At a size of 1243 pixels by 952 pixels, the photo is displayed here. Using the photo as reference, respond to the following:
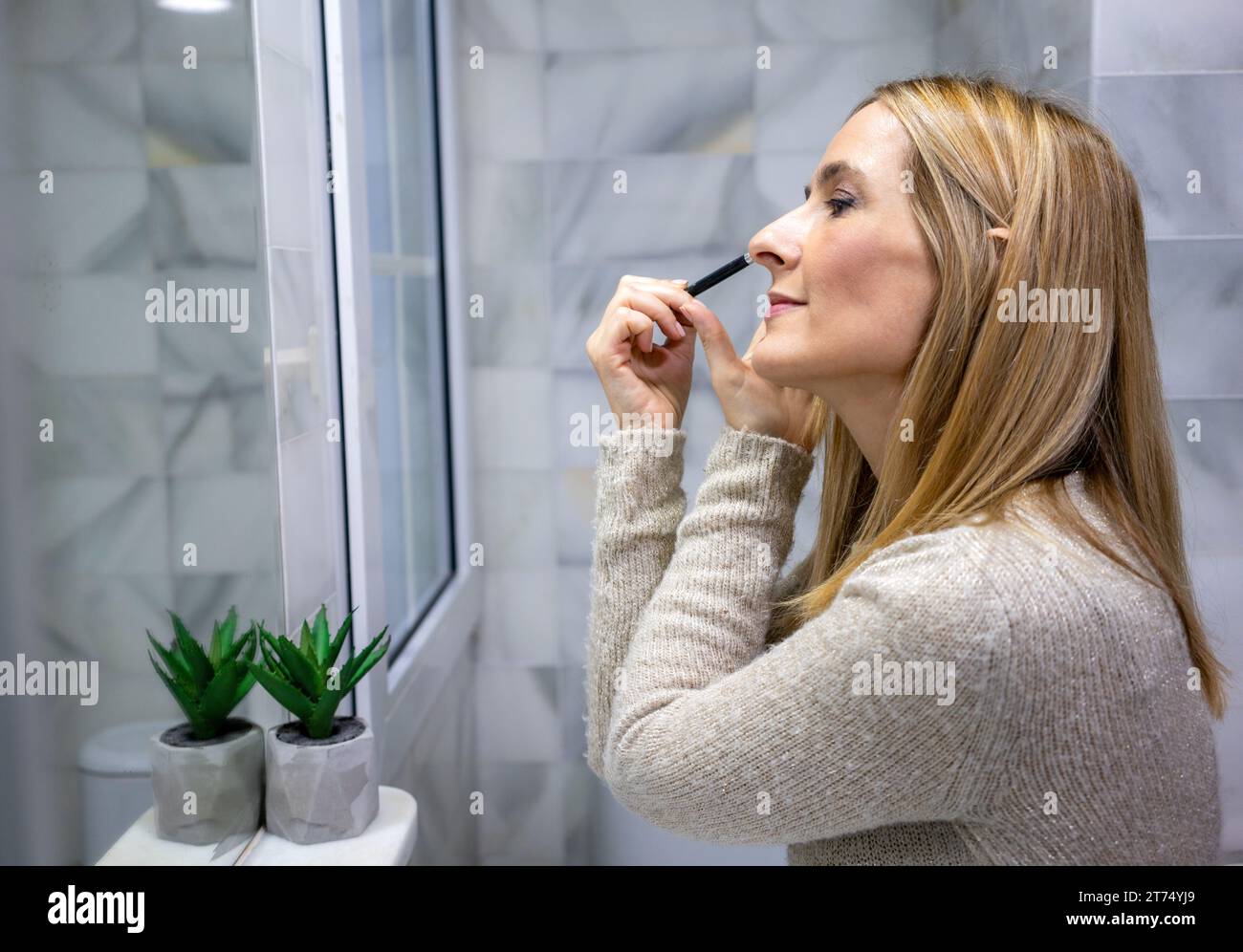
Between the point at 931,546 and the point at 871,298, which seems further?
the point at 871,298

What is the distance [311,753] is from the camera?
3.03 feet

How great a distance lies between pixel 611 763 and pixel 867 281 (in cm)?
38

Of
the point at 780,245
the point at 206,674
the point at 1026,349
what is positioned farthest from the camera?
the point at 206,674

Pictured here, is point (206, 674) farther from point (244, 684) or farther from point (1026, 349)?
point (1026, 349)

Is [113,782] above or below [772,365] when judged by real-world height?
below

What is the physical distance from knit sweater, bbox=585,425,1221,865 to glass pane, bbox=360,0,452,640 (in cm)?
Answer: 92

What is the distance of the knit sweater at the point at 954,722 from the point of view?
57cm

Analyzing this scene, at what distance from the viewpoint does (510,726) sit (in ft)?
6.88

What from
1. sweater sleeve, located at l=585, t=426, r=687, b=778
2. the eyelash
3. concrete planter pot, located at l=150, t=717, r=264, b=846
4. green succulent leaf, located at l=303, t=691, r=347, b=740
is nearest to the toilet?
concrete planter pot, located at l=150, t=717, r=264, b=846

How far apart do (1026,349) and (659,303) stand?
1.07ft

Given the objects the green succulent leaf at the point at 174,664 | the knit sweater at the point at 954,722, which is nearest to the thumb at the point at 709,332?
the knit sweater at the point at 954,722

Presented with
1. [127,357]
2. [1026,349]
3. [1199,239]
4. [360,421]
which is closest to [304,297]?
[360,421]
